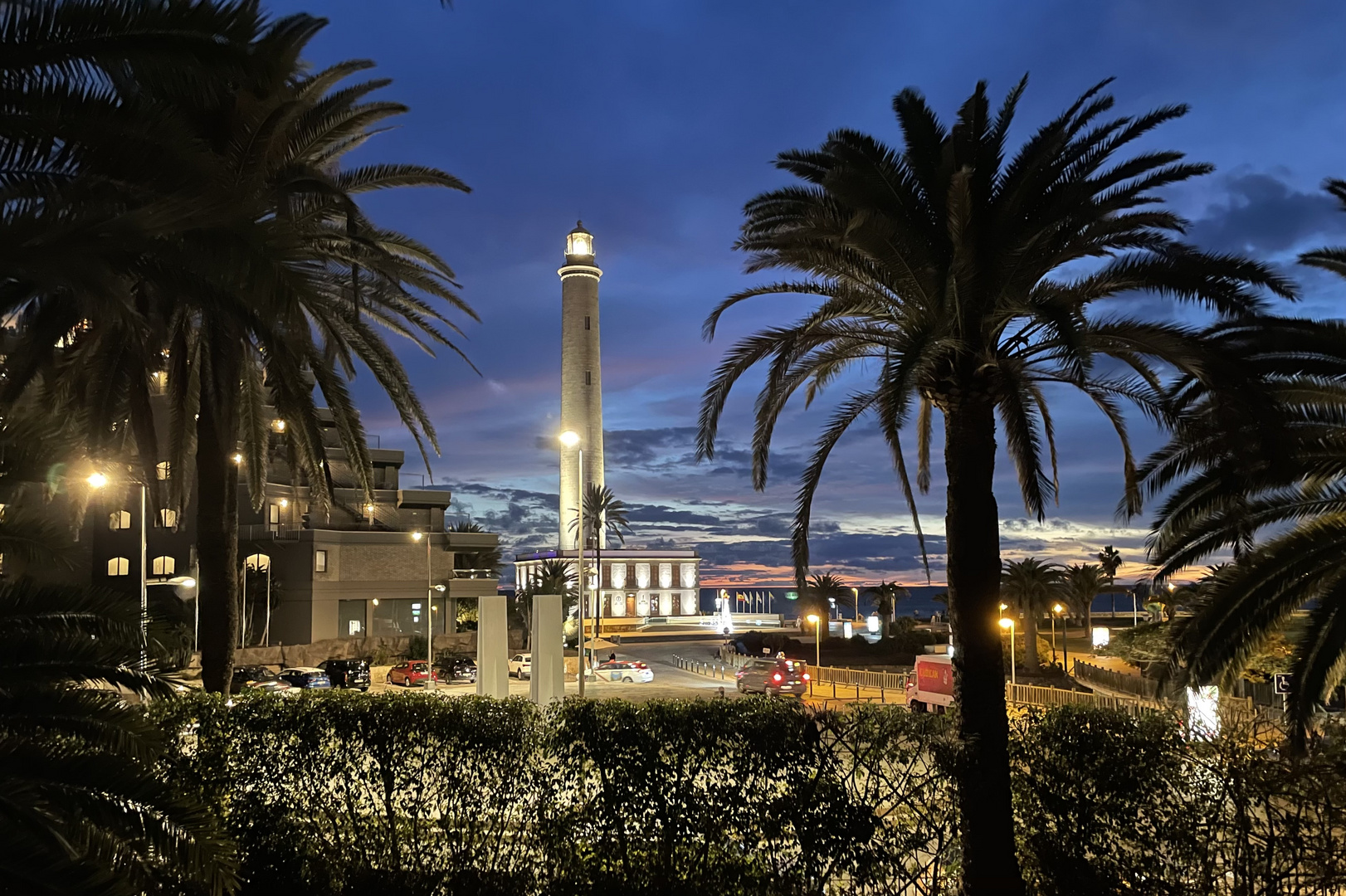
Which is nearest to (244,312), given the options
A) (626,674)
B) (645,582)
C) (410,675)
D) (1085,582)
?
(410,675)

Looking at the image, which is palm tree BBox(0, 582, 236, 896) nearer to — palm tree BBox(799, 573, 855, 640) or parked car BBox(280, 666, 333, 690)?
parked car BBox(280, 666, 333, 690)

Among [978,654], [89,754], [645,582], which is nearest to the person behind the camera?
[89,754]

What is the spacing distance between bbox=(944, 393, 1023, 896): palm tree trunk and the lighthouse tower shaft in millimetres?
80639

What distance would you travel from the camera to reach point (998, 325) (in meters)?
10.8

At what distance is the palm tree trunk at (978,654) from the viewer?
9.65m

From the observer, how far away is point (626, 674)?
50.9 m

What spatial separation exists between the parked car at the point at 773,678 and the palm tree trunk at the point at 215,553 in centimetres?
2529

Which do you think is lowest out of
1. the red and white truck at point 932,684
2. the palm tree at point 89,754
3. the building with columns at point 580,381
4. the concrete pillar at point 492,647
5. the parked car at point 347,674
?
the parked car at point 347,674

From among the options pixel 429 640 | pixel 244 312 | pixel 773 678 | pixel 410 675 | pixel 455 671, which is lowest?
pixel 455 671

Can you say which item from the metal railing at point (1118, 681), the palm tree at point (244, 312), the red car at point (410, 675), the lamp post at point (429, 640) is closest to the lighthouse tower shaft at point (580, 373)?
the lamp post at point (429, 640)

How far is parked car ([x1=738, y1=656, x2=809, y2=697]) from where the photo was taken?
122 ft

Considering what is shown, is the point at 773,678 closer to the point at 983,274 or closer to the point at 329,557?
the point at 983,274

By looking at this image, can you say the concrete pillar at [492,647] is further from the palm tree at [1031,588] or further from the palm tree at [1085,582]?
the palm tree at [1085,582]

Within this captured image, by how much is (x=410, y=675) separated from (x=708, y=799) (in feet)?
128
